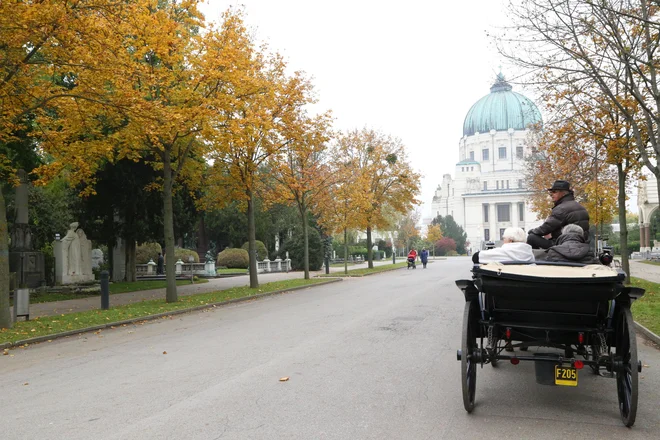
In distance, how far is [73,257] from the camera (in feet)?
91.3

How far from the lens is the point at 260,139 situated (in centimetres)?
2144

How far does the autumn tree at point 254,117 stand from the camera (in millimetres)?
17922

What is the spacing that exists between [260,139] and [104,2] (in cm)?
988

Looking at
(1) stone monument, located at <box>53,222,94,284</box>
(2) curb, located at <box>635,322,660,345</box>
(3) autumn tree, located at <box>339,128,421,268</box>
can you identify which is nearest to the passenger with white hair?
(2) curb, located at <box>635,322,660,345</box>

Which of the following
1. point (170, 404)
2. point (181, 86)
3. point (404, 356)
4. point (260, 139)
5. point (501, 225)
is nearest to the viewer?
point (170, 404)

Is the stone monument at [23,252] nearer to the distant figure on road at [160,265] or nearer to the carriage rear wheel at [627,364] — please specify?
the distant figure on road at [160,265]

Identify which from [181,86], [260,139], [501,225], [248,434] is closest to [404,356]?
[248,434]

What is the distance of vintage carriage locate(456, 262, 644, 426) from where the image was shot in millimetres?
4957

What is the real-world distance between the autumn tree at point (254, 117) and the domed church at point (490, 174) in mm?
98527

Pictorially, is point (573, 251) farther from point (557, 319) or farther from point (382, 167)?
point (382, 167)

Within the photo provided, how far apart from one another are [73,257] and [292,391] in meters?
24.7

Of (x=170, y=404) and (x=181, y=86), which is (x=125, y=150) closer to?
(x=181, y=86)

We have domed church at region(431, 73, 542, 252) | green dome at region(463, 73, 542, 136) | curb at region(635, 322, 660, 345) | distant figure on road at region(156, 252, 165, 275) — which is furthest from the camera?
domed church at region(431, 73, 542, 252)

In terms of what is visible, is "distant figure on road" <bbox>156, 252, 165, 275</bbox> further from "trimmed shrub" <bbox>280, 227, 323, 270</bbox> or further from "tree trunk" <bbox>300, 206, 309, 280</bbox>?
"tree trunk" <bbox>300, 206, 309, 280</bbox>
